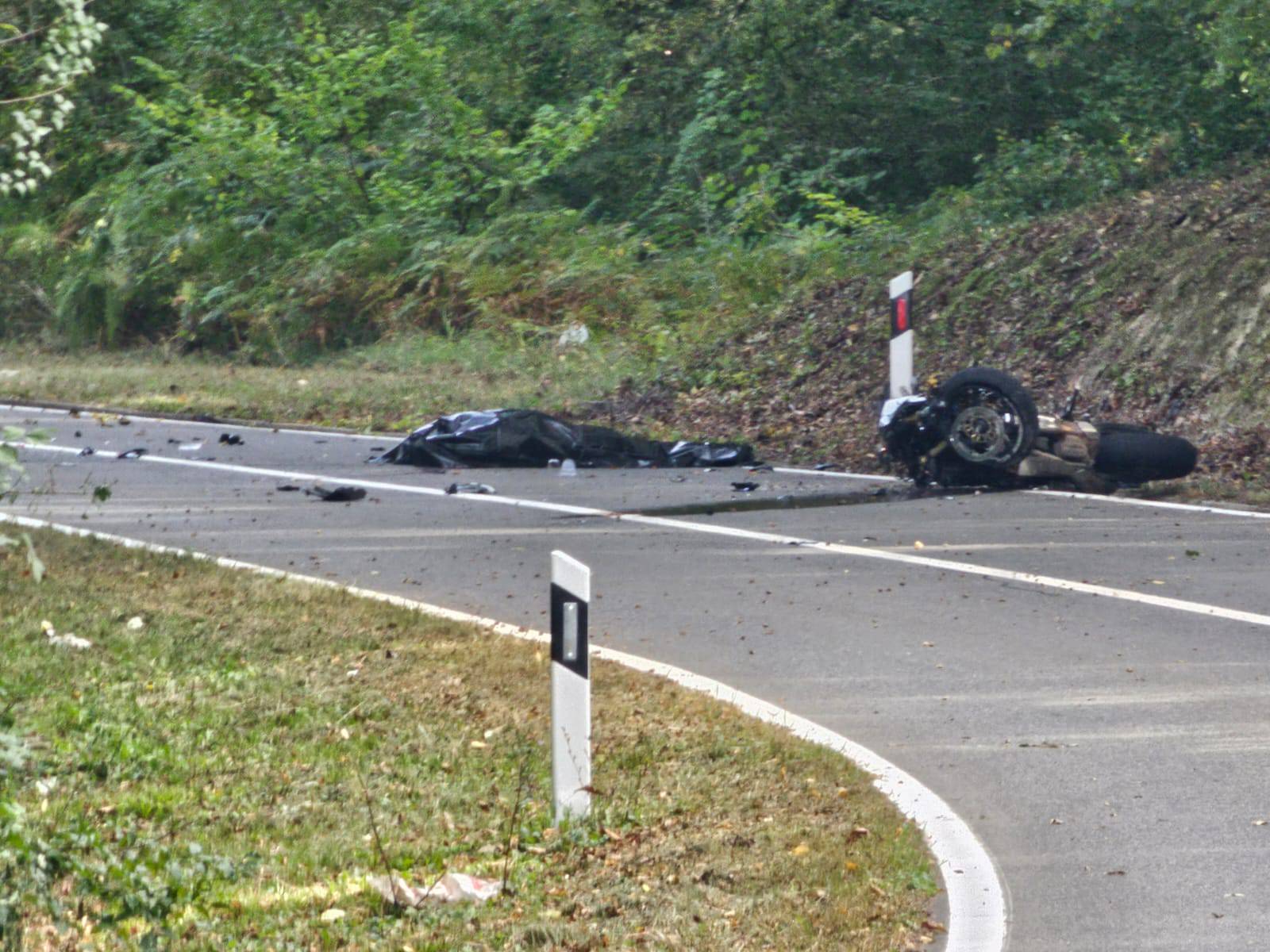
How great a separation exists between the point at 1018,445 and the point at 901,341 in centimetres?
271

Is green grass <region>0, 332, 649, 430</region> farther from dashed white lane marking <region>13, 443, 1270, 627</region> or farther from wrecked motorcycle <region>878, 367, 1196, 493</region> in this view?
wrecked motorcycle <region>878, 367, 1196, 493</region>

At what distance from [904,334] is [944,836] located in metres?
10.8

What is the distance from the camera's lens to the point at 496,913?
17.1ft

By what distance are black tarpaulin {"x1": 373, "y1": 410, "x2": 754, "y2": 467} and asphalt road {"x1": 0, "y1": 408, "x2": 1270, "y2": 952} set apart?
53 cm

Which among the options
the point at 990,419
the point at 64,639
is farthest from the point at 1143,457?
the point at 64,639

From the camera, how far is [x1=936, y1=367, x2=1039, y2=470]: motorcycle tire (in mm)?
14188

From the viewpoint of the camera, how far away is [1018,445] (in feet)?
46.5

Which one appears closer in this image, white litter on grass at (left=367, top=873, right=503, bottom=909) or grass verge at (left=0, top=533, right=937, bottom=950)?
grass verge at (left=0, top=533, right=937, bottom=950)

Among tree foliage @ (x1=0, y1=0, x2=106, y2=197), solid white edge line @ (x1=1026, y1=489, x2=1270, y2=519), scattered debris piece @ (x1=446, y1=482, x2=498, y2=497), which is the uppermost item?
tree foliage @ (x1=0, y1=0, x2=106, y2=197)

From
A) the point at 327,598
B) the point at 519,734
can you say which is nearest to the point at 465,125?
the point at 327,598

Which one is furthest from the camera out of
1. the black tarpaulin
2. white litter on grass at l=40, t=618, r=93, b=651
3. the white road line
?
the black tarpaulin

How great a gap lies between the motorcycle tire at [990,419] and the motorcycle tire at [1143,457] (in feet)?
2.15

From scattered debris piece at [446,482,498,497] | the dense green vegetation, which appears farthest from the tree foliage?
the dense green vegetation

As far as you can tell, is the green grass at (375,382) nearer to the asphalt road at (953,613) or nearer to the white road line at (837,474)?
the asphalt road at (953,613)
